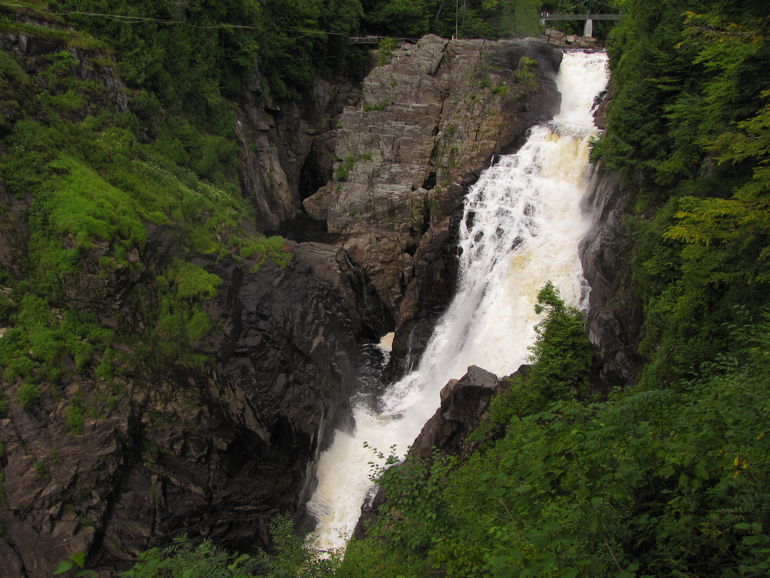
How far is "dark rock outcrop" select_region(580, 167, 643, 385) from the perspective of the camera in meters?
13.2

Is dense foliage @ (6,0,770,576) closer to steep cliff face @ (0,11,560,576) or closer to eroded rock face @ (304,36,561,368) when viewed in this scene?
steep cliff face @ (0,11,560,576)

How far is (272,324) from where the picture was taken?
17062 millimetres

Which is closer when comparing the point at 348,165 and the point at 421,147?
the point at 421,147

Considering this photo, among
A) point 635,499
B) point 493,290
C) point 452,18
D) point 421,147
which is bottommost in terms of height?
point 493,290

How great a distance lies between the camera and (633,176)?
50.1 feet

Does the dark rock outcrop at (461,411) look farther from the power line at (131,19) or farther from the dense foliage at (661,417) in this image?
the power line at (131,19)

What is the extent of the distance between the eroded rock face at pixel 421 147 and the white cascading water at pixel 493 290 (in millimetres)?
1761

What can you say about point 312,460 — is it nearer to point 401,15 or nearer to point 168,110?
point 168,110

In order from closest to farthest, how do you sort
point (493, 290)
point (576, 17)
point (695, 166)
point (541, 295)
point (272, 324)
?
point (695, 166) < point (541, 295) < point (272, 324) < point (493, 290) < point (576, 17)

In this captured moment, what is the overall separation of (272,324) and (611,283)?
11.1 metres

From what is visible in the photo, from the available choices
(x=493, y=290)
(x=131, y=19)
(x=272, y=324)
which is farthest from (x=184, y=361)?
(x=131, y=19)

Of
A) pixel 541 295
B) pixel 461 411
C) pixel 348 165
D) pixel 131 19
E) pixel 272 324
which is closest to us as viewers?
pixel 541 295

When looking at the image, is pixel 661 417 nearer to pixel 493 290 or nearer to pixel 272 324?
pixel 272 324

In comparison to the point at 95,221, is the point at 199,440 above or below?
below
